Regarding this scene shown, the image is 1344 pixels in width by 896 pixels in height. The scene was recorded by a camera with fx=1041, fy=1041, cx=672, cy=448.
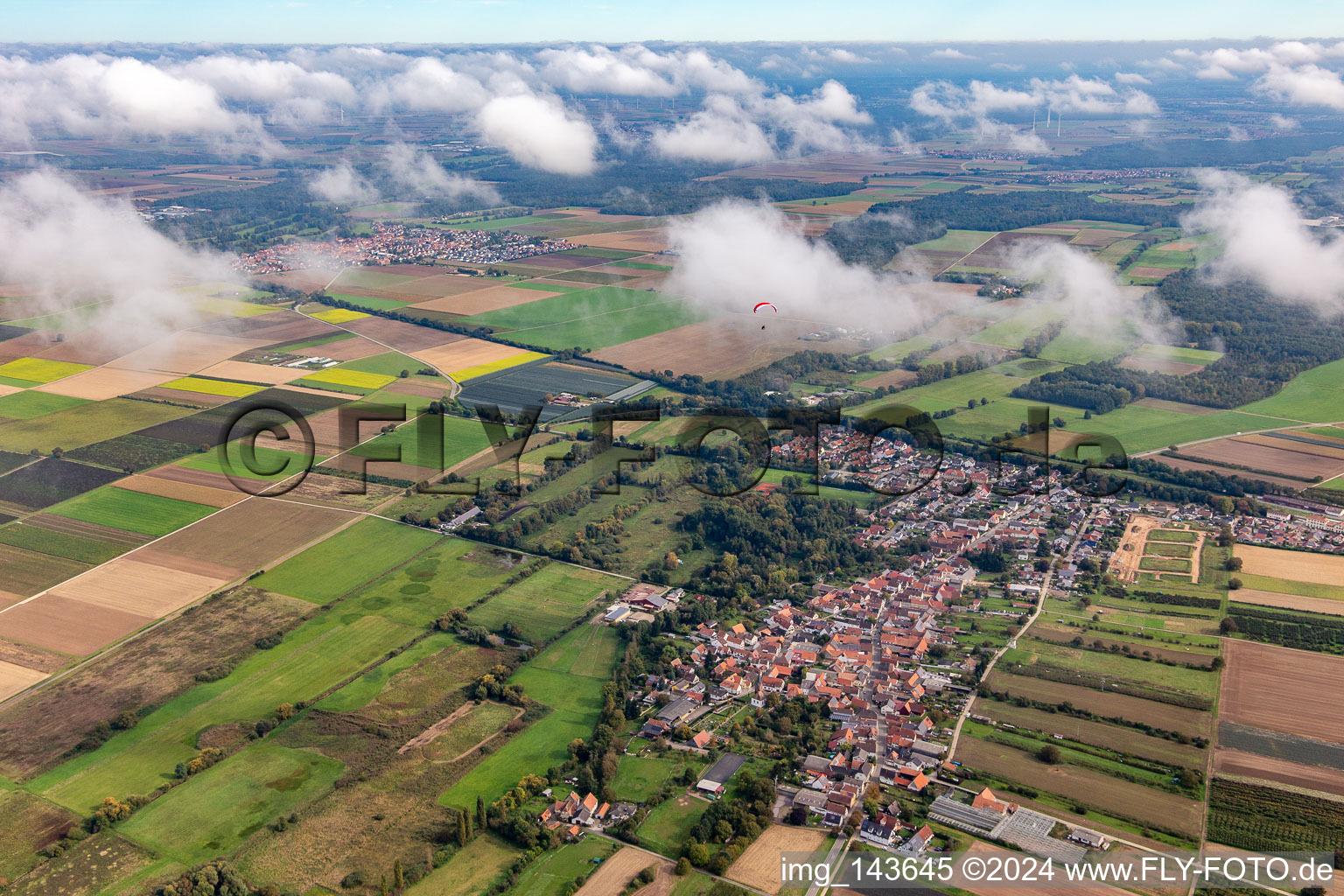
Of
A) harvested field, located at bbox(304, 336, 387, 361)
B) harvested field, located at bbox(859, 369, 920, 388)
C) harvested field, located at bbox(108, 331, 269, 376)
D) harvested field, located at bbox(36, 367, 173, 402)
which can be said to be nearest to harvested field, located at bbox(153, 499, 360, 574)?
harvested field, located at bbox(36, 367, 173, 402)

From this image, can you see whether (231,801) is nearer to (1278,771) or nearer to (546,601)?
(546,601)

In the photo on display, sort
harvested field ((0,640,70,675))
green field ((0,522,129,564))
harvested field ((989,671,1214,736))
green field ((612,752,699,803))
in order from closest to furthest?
1. green field ((612,752,699,803))
2. harvested field ((989,671,1214,736))
3. harvested field ((0,640,70,675))
4. green field ((0,522,129,564))

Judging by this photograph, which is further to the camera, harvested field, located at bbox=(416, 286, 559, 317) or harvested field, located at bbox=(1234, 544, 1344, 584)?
harvested field, located at bbox=(416, 286, 559, 317)

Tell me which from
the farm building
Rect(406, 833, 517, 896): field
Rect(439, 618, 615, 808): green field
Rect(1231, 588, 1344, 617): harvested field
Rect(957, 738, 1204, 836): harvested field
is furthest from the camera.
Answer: Rect(1231, 588, 1344, 617): harvested field

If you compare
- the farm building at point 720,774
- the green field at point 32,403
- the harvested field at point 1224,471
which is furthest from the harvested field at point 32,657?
the harvested field at point 1224,471

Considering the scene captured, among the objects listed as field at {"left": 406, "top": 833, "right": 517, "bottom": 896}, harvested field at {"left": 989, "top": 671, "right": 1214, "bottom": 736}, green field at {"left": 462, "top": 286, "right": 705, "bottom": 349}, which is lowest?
field at {"left": 406, "top": 833, "right": 517, "bottom": 896}

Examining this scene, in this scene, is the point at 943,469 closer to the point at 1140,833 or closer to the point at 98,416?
the point at 1140,833

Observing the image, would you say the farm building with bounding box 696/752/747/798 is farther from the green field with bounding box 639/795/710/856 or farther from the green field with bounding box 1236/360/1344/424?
the green field with bounding box 1236/360/1344/424
